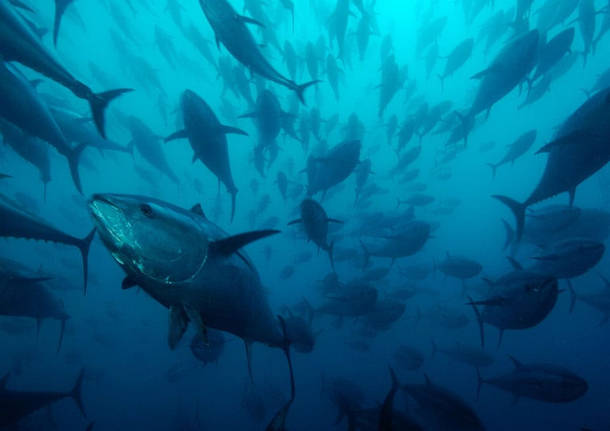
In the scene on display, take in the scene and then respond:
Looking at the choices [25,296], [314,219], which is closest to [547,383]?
Result: [314,219]

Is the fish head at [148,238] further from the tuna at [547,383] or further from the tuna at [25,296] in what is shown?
the tuna at [547,383]

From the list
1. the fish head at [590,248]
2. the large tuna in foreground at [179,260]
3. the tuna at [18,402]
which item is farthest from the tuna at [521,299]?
the tuna at [18,402]


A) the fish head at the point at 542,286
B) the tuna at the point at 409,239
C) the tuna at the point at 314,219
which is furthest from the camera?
the tuna at the point at 409,239

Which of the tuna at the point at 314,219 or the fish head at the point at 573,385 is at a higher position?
the tuna at the point at 314,219

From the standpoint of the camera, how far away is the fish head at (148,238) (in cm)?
113

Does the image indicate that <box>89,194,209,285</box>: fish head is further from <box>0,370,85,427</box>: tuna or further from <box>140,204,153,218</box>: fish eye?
<box>0,370,85,427</box>: tuna

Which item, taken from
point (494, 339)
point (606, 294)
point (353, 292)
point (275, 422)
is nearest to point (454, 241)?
point (494, 339)

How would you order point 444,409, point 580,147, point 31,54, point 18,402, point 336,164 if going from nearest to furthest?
point 31,54, point 580,147, point 444,409, point 18,402, point 336,164

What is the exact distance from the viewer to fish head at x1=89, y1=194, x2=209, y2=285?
1.13 metres

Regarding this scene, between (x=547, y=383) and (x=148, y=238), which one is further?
(x=547, y=383)

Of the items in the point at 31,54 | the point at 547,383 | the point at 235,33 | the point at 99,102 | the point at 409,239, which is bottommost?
the point at 547,383

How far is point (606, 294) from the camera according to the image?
27.5 feet

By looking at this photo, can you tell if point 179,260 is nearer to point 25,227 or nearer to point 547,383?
point 25,227

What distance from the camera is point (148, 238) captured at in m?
1.16
